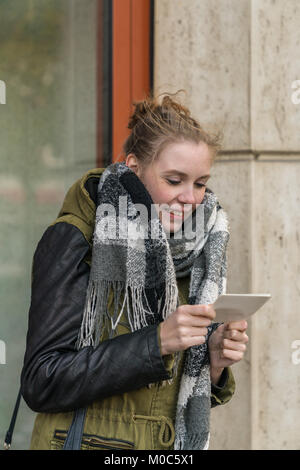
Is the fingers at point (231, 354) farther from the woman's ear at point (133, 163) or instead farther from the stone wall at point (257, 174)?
the stone wall at point (257, 174)

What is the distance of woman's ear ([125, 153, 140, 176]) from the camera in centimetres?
201

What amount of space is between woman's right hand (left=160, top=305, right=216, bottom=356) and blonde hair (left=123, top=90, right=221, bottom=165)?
539mm

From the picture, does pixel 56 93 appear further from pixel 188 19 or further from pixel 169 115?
pixel 169 115

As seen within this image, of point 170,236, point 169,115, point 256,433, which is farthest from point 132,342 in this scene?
point 256,433

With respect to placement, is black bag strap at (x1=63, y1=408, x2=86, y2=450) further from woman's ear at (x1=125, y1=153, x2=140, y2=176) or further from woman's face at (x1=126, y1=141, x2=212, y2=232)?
woman's ear at (x1=125, y1=153, x2=140, y2=176)

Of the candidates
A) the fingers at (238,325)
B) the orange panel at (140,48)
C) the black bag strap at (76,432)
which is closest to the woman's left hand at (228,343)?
the fingers at (238,325)

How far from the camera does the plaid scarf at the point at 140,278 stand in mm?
1810

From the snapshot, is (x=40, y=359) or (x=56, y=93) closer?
(x=40, y=359)

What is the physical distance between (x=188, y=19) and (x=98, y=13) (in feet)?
1.50

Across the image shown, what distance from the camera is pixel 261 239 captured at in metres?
3.05

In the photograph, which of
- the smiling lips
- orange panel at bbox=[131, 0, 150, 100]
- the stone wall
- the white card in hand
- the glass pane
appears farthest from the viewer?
orange panel at bbox=[131, 0, 150, 100]

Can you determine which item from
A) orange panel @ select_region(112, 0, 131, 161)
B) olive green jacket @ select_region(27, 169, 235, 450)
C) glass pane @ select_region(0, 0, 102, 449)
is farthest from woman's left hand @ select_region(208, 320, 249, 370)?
orange panel @ select_region(112, 0, 131, 161)
